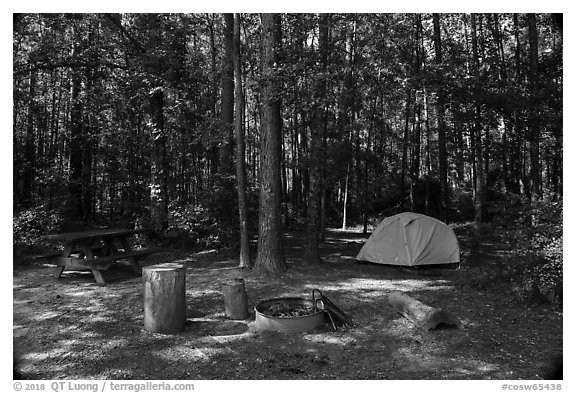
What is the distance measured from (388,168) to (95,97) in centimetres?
1679

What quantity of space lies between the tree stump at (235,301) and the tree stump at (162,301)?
76cm

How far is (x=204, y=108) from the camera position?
510 inches

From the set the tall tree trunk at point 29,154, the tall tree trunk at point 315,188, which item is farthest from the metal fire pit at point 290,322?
the tall tree trunk at point 29,154

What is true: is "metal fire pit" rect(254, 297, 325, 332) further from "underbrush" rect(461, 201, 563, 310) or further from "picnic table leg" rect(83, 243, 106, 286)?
"picnic table leg" rect(83, 243, 106, 286)

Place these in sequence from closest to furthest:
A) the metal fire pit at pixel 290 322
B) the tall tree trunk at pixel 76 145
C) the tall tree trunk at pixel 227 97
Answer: the metal fire pit at pixel 290 322 < the tall tree trunk at pixel 227 97 < the tall tree trunk at pixel 76 145

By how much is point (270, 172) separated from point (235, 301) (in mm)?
3361

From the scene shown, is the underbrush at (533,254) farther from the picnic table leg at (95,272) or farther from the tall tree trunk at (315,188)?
the picnic table leg at (95,272)

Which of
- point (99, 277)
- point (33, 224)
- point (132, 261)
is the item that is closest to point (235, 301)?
point (99, 277)

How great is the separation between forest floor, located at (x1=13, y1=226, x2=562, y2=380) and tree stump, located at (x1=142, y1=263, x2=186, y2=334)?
0.46ft

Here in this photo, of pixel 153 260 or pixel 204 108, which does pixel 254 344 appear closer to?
pixel 153 260

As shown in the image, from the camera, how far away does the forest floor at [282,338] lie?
409cm

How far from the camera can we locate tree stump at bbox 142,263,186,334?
5.09 metres

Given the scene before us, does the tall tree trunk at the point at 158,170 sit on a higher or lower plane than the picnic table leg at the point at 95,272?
higher
